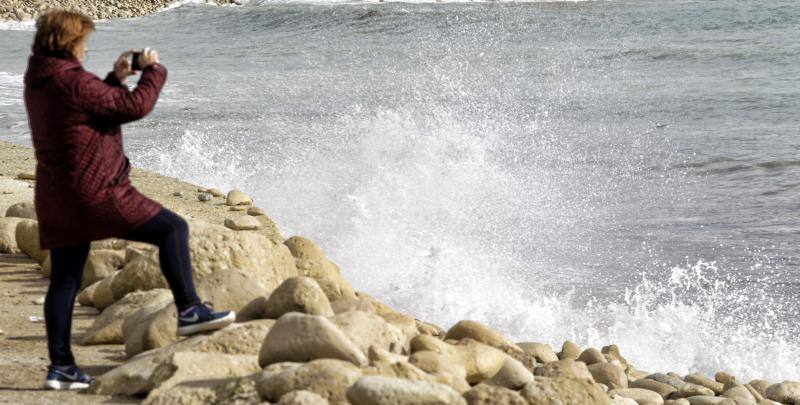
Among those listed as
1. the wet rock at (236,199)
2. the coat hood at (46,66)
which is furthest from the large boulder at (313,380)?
the wet rock at (236,199)

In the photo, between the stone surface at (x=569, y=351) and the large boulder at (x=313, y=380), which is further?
the stone surface at (x=569, y=351)

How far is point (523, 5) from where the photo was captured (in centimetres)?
4144

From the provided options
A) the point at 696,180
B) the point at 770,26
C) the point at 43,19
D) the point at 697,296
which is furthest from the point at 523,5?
the point at 43,19

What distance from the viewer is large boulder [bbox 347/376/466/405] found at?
11.0 feet

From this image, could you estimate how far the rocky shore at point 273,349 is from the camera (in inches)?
143

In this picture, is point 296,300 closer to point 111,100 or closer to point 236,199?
point 111,100

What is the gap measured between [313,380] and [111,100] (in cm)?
117

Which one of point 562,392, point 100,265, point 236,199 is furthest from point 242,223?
point 562,392

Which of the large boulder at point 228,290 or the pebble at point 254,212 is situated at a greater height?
the large boulder at point 228,290

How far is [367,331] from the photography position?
4211mm

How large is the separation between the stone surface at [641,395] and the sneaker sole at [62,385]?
9.19ft

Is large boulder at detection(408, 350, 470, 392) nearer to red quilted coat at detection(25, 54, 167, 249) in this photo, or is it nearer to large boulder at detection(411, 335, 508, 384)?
large boulder at detection(411, 335, 508, 384)

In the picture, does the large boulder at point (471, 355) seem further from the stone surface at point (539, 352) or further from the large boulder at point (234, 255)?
the stone surface at point (539, 352)

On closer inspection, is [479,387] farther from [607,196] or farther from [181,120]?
[181,120]
